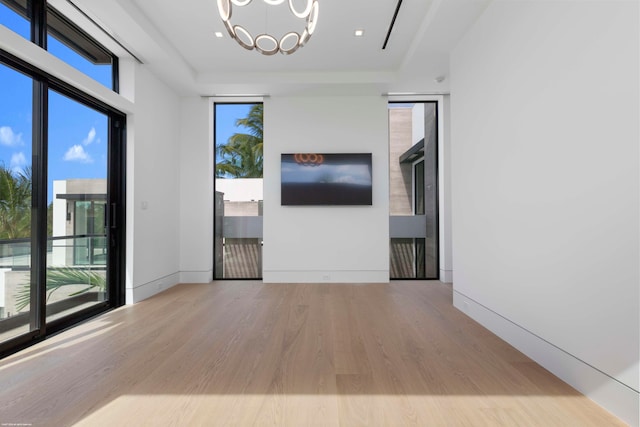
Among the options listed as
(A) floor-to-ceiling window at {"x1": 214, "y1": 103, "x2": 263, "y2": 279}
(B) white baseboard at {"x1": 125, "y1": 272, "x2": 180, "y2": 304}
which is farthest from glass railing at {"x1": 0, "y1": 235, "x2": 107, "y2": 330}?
(A) floor-to-ceiling window at {"x1": 214, "y1": 103, "x2": 263, "y2": 279}

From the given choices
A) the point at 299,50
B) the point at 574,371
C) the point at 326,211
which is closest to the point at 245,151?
the point at 326,211

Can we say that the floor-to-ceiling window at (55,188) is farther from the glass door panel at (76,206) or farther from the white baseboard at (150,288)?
the white baseboard at (150,288)

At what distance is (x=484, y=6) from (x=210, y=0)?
106 inches

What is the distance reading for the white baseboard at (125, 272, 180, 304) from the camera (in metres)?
3.76

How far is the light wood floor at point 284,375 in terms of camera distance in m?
1.61

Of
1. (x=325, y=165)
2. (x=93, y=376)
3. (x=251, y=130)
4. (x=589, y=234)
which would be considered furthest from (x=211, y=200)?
(x=589, y=234)

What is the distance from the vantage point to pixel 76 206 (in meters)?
3.13

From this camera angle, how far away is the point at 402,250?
5.22 m

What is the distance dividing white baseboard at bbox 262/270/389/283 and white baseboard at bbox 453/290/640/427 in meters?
2.14

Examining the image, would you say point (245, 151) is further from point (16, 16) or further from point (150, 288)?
point (16, 16)

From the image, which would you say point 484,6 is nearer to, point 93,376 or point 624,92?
point 624,92

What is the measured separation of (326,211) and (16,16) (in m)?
3.94

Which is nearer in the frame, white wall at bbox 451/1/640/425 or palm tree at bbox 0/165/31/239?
white wall at bbox 451/1/640/425

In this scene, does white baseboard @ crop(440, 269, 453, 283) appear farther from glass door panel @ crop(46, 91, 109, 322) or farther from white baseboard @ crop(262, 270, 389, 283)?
glass door panel @ crop(46, 91, 109, 322)
